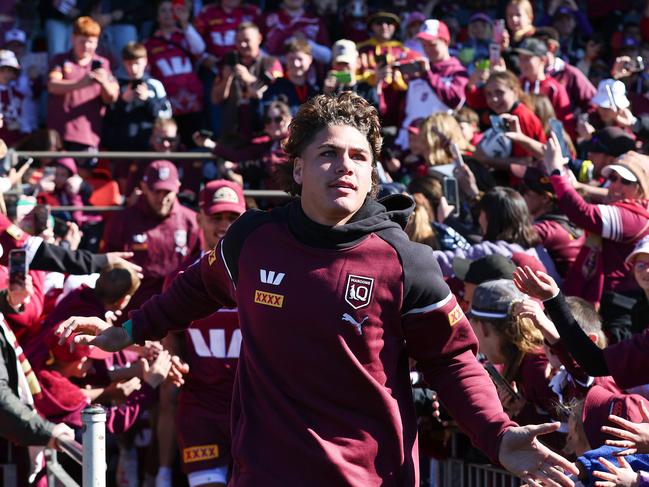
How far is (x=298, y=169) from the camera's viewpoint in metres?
4.00

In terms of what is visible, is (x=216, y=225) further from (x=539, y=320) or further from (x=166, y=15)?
(x=166, y=15)

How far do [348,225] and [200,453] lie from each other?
3.26 meters

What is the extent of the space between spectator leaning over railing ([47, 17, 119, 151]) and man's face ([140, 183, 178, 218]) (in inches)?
120

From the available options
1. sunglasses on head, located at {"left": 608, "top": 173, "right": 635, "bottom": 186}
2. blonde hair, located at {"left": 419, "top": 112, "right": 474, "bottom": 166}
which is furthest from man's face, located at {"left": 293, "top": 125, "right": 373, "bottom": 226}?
blonde hair, located at {"left": 419, "top": 112, "right": 474, "bottom": 166}

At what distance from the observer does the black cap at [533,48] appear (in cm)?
1088

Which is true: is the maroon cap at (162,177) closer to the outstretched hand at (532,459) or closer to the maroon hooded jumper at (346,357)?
the maroon hooded jumper at (346,357)

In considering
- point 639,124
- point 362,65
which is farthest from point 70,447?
point 362,65

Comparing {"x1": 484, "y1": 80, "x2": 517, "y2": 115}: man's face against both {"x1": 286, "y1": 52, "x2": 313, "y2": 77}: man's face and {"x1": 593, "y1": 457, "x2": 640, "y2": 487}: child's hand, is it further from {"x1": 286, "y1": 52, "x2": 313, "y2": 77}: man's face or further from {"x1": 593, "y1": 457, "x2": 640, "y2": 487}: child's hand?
{"x1": 593, "y1": 457, "x2": 640, "y2": 487}: child's hand

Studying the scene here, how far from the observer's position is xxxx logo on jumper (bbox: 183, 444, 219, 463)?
6703mm

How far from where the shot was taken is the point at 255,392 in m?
3.82

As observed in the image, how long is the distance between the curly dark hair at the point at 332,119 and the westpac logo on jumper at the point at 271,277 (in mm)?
422

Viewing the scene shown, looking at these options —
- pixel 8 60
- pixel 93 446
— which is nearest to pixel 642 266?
pixel 93 446

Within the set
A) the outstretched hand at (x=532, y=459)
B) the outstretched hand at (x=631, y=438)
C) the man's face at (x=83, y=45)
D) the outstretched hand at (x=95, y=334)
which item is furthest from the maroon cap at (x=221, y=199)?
the man's face at (x=83, y=45)

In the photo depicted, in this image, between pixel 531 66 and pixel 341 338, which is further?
pixel 531 66
